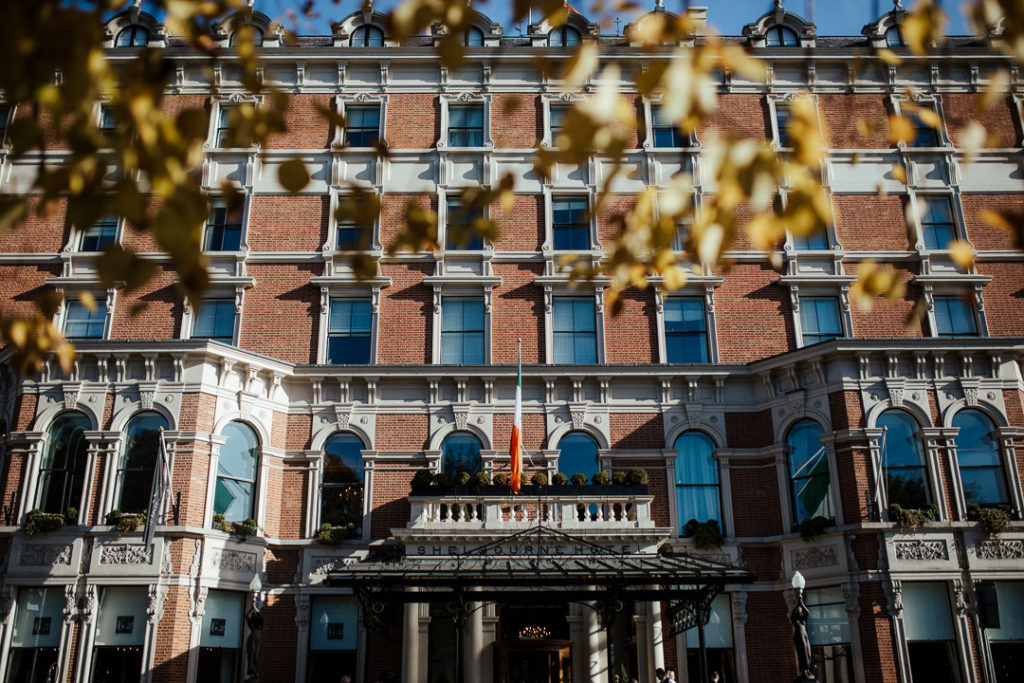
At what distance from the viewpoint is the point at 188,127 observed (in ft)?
18.9

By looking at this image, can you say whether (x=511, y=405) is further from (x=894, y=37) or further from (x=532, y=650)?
(x=894, y=37)

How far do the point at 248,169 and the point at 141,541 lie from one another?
39.0 ft

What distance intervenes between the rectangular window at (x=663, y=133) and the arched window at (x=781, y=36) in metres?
4.84

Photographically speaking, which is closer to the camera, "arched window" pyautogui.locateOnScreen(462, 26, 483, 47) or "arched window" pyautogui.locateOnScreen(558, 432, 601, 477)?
"arched window" pyautogui.locateOnScreen(558, 432, 601, 477)

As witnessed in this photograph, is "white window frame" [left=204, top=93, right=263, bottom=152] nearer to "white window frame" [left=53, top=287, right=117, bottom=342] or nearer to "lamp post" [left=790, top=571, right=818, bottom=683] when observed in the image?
"white window frame" [left=53, top=287, right=117, bottom=342]

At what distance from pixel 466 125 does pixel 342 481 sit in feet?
38.8

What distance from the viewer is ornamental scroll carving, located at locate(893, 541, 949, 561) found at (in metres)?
20.8

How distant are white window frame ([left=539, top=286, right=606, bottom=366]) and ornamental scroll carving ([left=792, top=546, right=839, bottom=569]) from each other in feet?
23.9

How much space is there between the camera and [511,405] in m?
24.4

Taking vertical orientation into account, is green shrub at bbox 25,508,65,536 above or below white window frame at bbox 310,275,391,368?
below

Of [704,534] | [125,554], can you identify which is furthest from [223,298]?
[704,534]

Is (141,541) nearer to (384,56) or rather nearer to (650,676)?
(650,676)

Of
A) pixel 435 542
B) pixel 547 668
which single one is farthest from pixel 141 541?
pixel 547 668

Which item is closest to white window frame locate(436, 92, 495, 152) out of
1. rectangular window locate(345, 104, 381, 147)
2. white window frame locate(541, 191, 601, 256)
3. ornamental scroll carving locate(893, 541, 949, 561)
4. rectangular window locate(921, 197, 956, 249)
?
rectangular window locate(345, 104, 381, 147)
